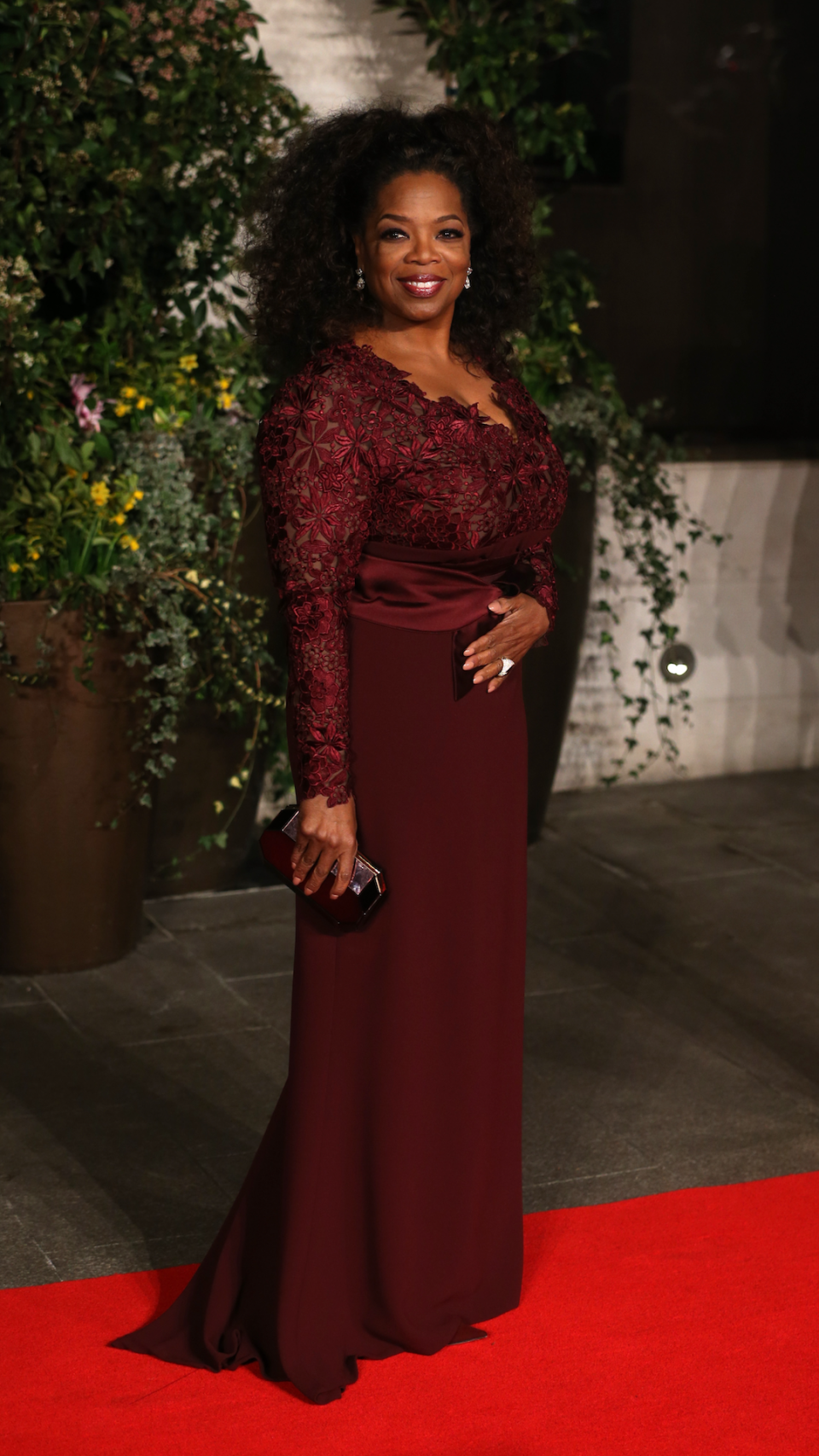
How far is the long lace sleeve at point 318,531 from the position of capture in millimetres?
2369

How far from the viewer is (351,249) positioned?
2.54 meters

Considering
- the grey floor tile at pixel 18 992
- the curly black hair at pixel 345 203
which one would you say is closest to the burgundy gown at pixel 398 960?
the curly black hair at pixel 345 203

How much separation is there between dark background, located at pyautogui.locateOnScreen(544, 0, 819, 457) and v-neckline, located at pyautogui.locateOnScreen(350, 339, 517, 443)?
3.89 metres

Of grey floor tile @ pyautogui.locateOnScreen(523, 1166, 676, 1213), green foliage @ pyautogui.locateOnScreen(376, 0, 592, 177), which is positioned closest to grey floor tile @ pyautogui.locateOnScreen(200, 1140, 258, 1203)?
grey floor tile @ pyautogui.locateOnScreen(523, 1166, 676, 1213)

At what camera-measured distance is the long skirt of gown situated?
257cm

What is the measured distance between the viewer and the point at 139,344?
15.7 feet

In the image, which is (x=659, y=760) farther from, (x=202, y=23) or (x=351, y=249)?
(x=351, y=249)

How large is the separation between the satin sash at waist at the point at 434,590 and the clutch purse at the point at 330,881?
0.96ft

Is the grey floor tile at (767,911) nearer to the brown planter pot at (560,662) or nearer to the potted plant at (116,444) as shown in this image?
the brown planter pot at (560,662)

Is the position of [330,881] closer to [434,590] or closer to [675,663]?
[434,590]

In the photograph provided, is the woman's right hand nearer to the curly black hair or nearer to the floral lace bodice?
the floral lace bodice

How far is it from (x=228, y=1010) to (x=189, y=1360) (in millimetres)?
1539

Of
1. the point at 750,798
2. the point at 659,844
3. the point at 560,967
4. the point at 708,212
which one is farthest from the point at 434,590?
the point at 708,212

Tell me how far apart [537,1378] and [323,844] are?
34.1 inches
